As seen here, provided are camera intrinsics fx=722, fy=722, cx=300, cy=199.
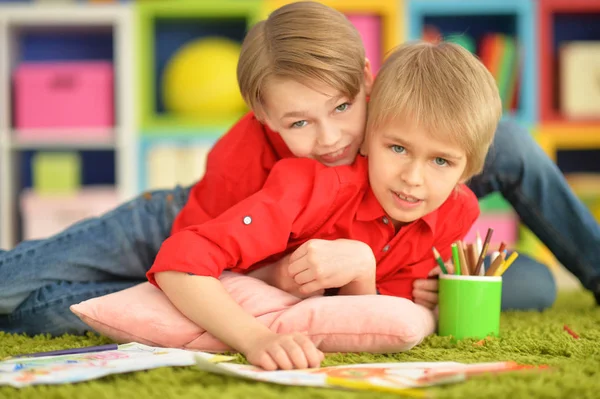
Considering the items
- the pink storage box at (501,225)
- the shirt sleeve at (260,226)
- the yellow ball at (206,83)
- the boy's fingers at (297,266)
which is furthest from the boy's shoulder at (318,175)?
the pink storage box at (501,225)

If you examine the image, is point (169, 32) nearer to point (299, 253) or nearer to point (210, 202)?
point (210, 202)

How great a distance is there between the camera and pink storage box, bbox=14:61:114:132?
8.75 ft

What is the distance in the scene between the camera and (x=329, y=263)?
100 centimetres

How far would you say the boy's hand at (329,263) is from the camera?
100 cm

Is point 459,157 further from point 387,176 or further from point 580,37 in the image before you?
→ point 580,37

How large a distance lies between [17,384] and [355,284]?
0.49 metres

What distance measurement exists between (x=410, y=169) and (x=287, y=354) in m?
0.33

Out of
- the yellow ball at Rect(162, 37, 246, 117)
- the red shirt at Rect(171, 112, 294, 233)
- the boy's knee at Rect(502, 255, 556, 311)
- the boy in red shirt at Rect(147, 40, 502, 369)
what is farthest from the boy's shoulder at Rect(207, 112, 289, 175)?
the yellow ball at Rect(162, 37, 246, 117)

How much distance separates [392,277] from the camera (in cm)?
116

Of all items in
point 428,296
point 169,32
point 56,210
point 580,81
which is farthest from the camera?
point 169,32

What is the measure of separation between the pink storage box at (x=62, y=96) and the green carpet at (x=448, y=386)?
64.0 inches

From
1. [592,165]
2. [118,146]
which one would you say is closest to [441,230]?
[118,146]

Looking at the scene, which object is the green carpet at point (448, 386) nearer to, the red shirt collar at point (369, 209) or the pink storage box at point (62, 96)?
the red shirt collar at point (369, 209)

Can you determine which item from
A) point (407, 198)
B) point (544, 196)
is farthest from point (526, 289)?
point (407, 198)
